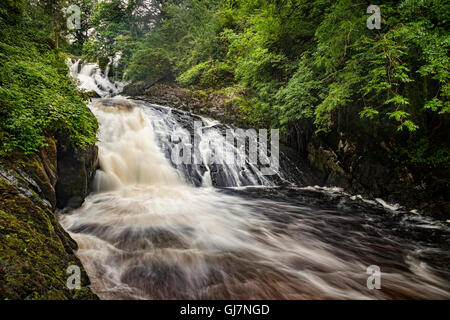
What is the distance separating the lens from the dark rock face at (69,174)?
4.38 meters

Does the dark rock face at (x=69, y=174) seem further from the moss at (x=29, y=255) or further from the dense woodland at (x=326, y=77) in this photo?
the moss at (x=29, y=255)

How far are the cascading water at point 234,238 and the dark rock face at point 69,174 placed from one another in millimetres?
311

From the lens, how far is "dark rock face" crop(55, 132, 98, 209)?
4382 mm

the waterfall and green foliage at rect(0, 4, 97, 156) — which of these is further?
the waterfall

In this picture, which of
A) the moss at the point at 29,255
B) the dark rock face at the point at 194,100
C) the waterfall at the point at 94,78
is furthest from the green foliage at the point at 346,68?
the waterfall at the point at 94,78

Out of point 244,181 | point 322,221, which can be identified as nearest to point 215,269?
point 322,221

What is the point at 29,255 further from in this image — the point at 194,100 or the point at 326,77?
the point at 194,100

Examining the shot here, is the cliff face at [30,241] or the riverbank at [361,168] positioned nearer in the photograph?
the cliff face at [30,241]

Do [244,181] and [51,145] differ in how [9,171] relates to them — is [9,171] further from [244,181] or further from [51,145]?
[244,181]

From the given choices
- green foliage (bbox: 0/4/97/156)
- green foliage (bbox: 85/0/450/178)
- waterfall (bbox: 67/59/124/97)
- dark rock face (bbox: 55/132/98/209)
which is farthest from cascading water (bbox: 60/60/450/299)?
waterfall (bbox: 67/59/124/97)

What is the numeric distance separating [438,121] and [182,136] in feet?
24.7

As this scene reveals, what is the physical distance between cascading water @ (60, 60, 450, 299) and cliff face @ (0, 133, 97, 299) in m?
0.57

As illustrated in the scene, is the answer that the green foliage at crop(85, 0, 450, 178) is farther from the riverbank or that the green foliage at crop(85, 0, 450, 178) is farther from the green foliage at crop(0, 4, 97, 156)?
the green foliage at crop(0, 4, 97, 156)

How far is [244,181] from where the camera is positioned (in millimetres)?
7543
